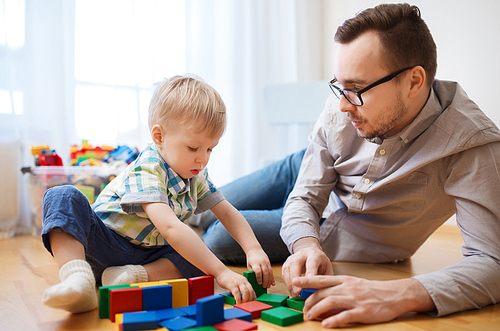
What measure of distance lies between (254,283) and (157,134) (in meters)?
0.47

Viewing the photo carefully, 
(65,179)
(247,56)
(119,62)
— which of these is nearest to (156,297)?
(65,179)

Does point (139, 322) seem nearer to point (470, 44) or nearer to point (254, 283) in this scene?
point (254, 283)

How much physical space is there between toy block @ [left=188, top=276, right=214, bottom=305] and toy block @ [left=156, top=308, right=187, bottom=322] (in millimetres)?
79

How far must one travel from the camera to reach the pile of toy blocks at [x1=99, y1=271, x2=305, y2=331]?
2.48 feet

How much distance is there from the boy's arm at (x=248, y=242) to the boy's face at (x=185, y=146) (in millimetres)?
169

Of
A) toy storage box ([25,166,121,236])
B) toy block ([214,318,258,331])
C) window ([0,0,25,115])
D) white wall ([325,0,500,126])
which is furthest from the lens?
white wall ([325,0,500,126])

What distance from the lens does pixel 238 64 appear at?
2973 mm

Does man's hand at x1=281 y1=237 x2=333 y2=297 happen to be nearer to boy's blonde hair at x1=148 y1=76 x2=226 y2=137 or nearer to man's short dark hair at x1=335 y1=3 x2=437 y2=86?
boy's blonde hair at x1=148 y1=76 x2=226 y2=137

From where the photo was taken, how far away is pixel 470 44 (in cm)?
228

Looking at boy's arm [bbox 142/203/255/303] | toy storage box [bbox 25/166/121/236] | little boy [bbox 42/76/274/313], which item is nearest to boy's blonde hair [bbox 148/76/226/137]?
little boy [bbox 42/76/274/313]

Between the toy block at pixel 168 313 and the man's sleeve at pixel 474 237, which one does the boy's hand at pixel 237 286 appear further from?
the man's sleeve at pixel 474 237

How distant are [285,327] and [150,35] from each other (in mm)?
2211

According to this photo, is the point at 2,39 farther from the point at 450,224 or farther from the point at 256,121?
the point at 450,224

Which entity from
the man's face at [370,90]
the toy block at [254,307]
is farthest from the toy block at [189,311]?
the man's face at [370,90]
